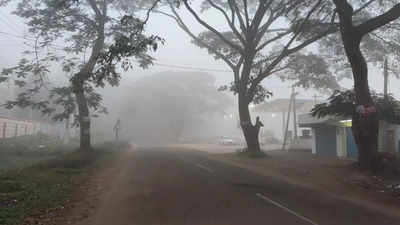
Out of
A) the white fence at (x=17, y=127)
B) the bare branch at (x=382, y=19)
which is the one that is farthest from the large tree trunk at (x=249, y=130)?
the white fence at (x=17, y=127)

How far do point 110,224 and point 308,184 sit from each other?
333 inches

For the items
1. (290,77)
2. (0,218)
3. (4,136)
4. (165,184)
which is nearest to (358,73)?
(165,184)

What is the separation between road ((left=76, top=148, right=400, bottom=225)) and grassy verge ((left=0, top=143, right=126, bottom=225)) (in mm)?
1314

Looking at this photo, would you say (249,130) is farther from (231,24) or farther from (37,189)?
(37,189)

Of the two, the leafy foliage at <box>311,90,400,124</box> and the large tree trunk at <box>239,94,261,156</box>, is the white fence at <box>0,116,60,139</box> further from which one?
the leafy foliage at <box>311,90,400,124</box>

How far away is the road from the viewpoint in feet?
26.7

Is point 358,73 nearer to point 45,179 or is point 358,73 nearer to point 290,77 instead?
point 45,179

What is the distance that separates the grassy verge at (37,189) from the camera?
332 inches

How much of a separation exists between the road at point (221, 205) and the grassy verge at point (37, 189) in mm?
1314

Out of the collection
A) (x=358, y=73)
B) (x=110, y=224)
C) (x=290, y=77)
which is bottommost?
(x=110, y=224)

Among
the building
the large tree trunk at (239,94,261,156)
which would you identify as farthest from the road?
the building

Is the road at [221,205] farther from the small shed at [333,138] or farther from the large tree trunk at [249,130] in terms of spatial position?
the small shed at [333,138]

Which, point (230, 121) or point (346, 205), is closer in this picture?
point (346, 205)

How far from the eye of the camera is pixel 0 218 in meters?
7.53
